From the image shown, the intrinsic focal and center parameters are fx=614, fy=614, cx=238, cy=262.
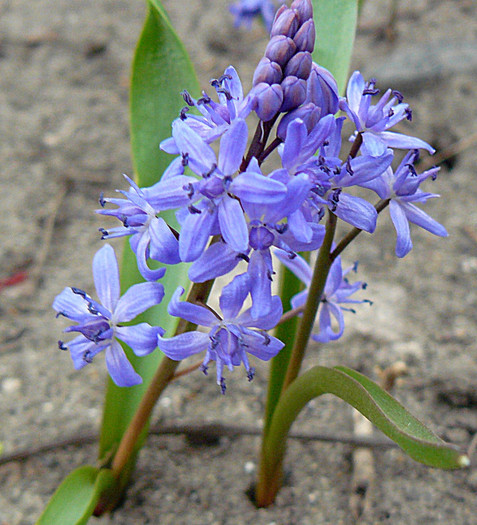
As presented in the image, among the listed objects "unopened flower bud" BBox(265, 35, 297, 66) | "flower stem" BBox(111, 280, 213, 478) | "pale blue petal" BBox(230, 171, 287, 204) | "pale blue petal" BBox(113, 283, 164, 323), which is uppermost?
"unopened flower bud" BBox(265, 35, 297, 66)

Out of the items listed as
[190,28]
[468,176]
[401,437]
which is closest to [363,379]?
[401,437]

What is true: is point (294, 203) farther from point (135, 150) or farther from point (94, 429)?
point (94, 429)

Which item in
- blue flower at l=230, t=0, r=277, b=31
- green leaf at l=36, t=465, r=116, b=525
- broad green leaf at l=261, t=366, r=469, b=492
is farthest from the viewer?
blue flower at l=230, t=0, r=277, b=31

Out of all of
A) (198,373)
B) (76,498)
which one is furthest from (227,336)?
(198,373)

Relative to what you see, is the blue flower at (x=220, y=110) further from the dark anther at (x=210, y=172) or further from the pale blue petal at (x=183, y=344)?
the pale blue petal at (x=183, y=344)

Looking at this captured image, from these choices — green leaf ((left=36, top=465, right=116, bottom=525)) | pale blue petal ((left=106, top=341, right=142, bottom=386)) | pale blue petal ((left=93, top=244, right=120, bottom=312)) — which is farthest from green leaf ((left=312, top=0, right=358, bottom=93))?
green leaf ((left=36, top=465, right=116, bottom=525))

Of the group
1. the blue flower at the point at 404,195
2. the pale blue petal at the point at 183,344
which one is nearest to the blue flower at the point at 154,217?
the pale blue petal at the point at 183,344

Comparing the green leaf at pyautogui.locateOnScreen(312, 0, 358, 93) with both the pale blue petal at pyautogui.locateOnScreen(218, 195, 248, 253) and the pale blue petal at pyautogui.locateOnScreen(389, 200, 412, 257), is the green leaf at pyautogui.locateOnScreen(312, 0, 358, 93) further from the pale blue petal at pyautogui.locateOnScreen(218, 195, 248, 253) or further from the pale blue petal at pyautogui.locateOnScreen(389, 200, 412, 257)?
the pale blue petal at pyautogui.locateOnScreen(218, 195, 248, 253)
